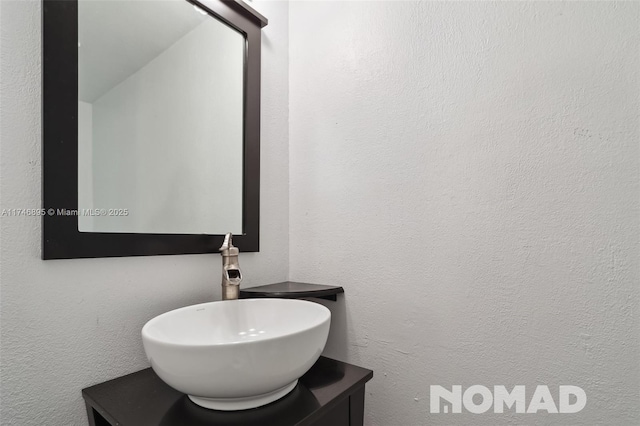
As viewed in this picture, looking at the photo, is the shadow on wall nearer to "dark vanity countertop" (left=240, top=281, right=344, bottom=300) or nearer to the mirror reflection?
"dark vanity countertop" (left=240, top=281, right=344, bottom=300)

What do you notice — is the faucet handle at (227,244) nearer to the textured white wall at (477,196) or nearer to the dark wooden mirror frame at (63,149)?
the dark wooden mirror frame at (63,149)

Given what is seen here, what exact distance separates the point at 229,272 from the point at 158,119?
0.48m

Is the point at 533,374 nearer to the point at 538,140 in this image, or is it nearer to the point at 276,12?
the point at 538,140

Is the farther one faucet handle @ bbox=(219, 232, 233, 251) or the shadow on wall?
the shadow on wall

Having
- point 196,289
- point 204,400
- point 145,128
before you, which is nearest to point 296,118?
point 145,128

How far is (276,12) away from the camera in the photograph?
1.27 metres

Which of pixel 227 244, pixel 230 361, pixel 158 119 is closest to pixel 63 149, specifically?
pixel 158 119

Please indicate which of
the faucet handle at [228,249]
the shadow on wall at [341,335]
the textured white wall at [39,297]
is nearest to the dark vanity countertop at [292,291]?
the shadow on wall at [341,335]

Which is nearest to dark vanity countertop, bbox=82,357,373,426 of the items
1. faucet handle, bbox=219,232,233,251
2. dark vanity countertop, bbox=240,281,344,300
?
dark vanity countertop, bbox=240,281,344,300

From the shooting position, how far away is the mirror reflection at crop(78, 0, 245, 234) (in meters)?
0.79

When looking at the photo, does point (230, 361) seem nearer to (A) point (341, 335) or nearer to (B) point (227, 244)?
(B) point (227, 244)

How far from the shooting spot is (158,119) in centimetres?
94

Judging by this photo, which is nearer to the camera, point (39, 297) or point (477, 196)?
point (39, 297)

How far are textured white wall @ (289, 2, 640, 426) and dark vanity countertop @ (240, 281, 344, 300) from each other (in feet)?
0.15
